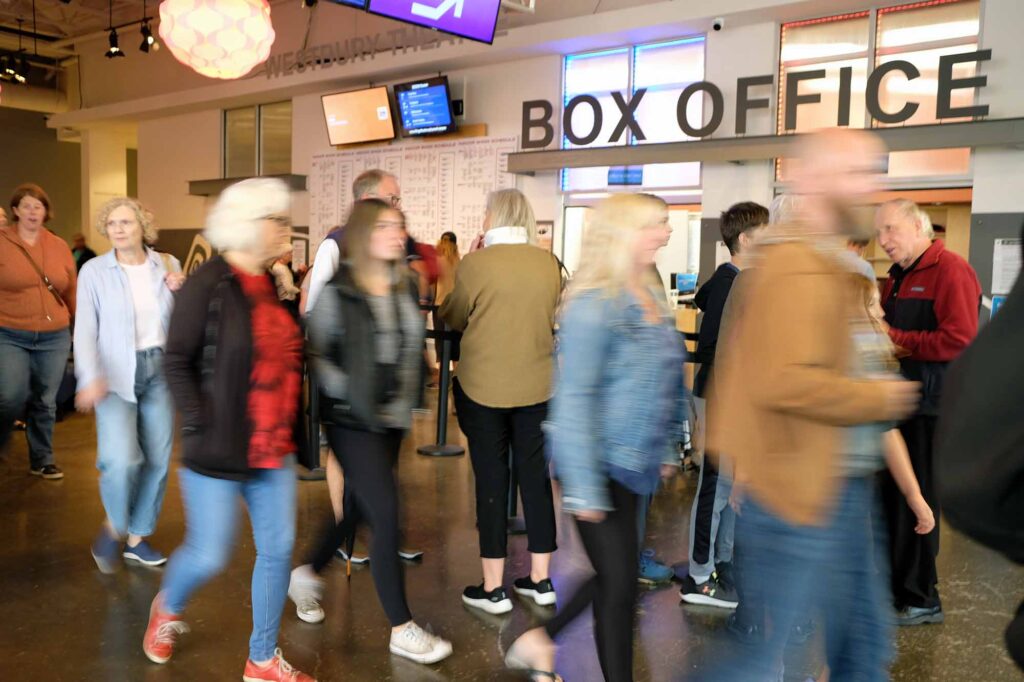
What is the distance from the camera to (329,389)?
2869 mm

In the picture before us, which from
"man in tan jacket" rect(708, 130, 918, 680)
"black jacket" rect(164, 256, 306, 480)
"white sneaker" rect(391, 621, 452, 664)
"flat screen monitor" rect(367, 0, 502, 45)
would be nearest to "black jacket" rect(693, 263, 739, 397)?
"man in tan jacket" rect(708, 130, 918, 680)

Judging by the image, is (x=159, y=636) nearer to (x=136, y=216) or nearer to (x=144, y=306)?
(x=144, y=306)

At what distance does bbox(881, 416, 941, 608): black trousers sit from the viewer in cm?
344

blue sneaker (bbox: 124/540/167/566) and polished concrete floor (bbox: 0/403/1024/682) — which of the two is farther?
blue sneaker (bbox: 124/540/167/566)

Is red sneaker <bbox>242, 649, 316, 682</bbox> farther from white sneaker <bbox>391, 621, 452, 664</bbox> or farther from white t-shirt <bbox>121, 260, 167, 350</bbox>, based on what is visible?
white t-shirt <bbox>121, 260, 167, 350</bbox>

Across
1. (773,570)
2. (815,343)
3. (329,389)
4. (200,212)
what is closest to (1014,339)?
(815,343)

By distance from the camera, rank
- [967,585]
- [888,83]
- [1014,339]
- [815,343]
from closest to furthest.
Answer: [1014,339]
[815,343]
[967,585]
[888,83]

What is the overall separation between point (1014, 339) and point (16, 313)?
550cm

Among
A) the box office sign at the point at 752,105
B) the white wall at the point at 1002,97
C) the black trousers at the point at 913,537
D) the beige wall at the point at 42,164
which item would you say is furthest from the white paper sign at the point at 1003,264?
the beige wall at the point at 42,164

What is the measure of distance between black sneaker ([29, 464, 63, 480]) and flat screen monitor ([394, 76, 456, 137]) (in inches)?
256

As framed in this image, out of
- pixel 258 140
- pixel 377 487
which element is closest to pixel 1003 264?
pixel 377 487

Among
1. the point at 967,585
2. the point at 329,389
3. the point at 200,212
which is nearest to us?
the point at 329,389

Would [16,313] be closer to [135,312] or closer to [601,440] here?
[135,312]

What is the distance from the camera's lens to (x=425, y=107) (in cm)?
1098
